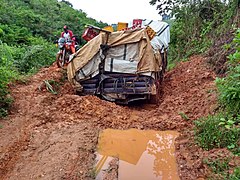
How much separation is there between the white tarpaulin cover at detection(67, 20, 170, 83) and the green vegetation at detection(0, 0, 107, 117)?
6.01ft

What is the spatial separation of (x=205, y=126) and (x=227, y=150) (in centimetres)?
71

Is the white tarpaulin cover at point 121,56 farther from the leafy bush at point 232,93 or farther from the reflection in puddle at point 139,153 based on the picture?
the leafy bush at point 232,93

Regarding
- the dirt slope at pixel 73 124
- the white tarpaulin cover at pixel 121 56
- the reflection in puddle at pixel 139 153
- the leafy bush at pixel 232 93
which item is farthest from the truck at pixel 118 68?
the leafy bush at pixel 232 93

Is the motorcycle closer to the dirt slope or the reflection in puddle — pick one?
the dirt slope

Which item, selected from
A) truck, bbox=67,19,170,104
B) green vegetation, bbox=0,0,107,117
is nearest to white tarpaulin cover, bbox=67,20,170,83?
truck, bbox=67,19,170,104

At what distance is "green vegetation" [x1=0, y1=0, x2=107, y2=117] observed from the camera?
23.5 feet

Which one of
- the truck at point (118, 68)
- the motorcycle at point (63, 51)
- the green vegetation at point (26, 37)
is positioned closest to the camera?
the truck at point (118, 68)

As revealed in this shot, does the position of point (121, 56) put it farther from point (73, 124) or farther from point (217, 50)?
point (217, 50)

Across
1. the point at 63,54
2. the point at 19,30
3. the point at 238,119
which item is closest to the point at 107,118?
the point at 238,119

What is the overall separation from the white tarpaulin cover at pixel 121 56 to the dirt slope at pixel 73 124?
865 millimetres

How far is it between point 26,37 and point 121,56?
9.80 m

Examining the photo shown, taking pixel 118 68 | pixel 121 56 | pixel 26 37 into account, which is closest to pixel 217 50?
pixel 121 56

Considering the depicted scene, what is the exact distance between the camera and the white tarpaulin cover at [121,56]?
680 centimetres

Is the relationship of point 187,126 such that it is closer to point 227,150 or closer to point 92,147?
point 227,150
